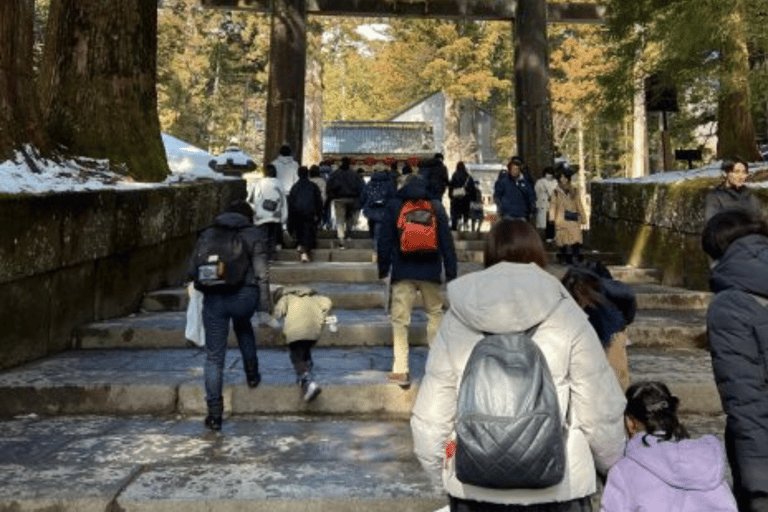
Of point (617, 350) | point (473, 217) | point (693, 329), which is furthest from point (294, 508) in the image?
point (473, 217)

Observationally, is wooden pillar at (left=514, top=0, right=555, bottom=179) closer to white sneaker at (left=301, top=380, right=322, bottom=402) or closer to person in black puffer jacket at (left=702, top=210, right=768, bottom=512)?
white sneaker at (left=301, top=380, right=322, bottom=402)

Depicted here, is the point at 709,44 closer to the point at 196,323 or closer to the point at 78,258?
the point at 196,323

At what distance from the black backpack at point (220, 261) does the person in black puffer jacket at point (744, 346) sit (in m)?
3.12

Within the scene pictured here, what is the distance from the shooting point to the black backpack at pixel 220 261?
5344mm

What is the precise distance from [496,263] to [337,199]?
1083 cm

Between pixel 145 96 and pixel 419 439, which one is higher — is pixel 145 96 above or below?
above

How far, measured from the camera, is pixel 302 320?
18.5 ft

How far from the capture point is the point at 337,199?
43.6ft

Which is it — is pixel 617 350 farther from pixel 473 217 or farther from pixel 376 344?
pixel 473 217

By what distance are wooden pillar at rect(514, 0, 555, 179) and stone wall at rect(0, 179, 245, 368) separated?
6.89 meters

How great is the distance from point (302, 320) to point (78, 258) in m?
2.85

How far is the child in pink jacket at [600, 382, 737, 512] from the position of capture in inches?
101

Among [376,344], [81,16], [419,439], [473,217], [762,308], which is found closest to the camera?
[419,439]

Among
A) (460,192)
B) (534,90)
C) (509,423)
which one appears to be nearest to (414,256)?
(509,423)
